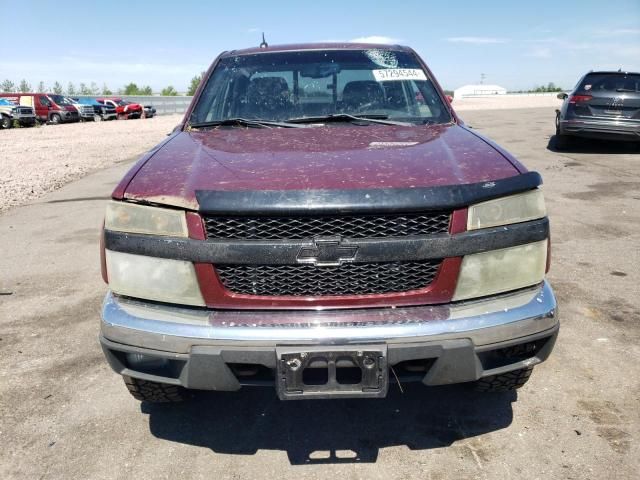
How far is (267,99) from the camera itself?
11.3ft

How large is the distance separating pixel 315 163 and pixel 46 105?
33828mm

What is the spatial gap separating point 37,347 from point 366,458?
228 cm

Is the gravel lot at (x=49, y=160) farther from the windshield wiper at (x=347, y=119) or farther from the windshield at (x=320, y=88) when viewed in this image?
the windshield wiper at (x=347, y=119)

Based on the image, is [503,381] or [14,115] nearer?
[503,381]

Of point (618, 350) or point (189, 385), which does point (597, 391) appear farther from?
point (189, 385)

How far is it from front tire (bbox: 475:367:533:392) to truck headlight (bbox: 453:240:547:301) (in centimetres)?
51

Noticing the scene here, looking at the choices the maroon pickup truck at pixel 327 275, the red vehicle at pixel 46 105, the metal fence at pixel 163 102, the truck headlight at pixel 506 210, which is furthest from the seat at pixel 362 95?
the metal fence at pixel 163 102

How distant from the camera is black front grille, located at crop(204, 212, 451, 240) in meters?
2.09

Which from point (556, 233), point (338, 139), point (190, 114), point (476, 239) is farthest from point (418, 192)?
point (556, 233)

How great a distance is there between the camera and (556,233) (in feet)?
18.7

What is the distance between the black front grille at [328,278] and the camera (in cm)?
213

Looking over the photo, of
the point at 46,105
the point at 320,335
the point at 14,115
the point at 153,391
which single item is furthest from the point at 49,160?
the point at 46,105

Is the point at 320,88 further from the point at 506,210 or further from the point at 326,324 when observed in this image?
the point at 326,324

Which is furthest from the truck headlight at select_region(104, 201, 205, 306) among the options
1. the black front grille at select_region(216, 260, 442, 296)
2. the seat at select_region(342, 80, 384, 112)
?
the seat at select_region(342, 80, 384, 112)
